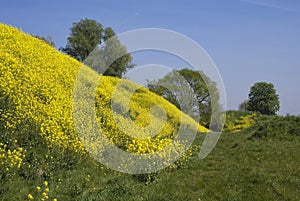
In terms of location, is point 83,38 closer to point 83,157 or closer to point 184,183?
point 83,157

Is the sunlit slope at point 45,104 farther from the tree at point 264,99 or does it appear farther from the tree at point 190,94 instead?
the tree at point 264,99

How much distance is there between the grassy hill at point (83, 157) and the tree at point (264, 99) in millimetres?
41639

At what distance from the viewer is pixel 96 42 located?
60.1 metres

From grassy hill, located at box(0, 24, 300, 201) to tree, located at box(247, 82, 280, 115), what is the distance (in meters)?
41.6

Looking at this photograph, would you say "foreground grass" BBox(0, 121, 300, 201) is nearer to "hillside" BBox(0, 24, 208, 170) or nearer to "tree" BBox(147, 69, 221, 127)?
"hillside" BBox(0, 24, 208, 170)

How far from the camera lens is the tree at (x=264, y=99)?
200 ft

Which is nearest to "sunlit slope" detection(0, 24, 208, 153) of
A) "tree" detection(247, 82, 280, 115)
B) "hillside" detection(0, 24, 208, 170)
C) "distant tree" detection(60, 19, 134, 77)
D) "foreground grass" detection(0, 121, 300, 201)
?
"hillside" detection(0, 24, 208, 170)

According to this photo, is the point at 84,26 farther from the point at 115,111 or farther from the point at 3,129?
the point at 3,129

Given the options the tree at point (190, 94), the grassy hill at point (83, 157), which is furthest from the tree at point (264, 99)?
the grassy hill at point (83, 157)

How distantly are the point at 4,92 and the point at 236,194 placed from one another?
11.2 metres

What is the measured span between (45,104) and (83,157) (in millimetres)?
4665

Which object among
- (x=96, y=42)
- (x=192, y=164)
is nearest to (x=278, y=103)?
(x=96, y=42)

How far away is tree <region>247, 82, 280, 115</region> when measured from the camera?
61.1 metres

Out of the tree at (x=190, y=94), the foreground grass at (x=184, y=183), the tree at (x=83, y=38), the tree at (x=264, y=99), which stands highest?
the tree at (x=264, y=99)
